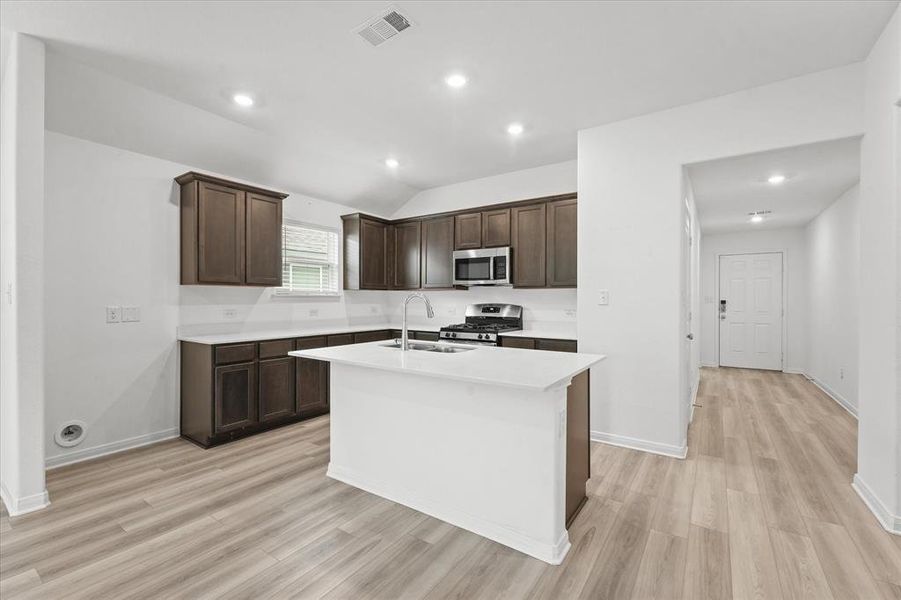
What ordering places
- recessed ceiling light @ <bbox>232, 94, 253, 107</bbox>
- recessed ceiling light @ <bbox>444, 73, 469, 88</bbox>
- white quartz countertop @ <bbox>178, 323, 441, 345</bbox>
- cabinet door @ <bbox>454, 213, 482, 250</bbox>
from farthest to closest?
cabinet door @ <bbox>454, 213, 482, 250</bbox> → white quartz countertop @ <bbox>178, 323, 441, 345</bbox> → recessed ceiling light @ <bbox>232, 94, 253, 107</bbox> → recessed ceiling light @ <bbox>444, 73, 469, 88</bbox>

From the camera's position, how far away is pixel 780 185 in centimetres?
446

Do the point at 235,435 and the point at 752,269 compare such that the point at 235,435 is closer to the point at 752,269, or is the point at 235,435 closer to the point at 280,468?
the point at 280,468

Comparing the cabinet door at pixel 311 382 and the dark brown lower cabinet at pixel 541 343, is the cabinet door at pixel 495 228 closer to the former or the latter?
the dark brown lower cabinet at pixel 541 343

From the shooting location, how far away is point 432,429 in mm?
2426

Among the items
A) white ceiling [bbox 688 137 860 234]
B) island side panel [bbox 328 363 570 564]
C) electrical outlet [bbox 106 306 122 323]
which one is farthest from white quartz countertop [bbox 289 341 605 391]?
white ceiling [bbox 688 137 860 234]

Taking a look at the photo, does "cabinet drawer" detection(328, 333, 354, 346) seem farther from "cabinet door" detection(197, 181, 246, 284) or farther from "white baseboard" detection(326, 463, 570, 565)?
"white baseboard" detection(326, 463, 570, 565)

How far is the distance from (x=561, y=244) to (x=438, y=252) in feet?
5.27

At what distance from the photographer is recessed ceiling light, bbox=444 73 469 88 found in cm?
282

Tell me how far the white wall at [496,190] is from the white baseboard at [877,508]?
3.29 meters

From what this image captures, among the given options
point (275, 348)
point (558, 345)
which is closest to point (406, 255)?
point (275, 348)

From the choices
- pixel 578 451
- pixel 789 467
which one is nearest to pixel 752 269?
pixel 789 467

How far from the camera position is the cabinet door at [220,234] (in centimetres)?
367

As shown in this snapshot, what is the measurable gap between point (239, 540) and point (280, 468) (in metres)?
0.93

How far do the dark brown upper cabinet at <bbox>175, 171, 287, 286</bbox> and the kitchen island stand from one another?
5.65 ft
